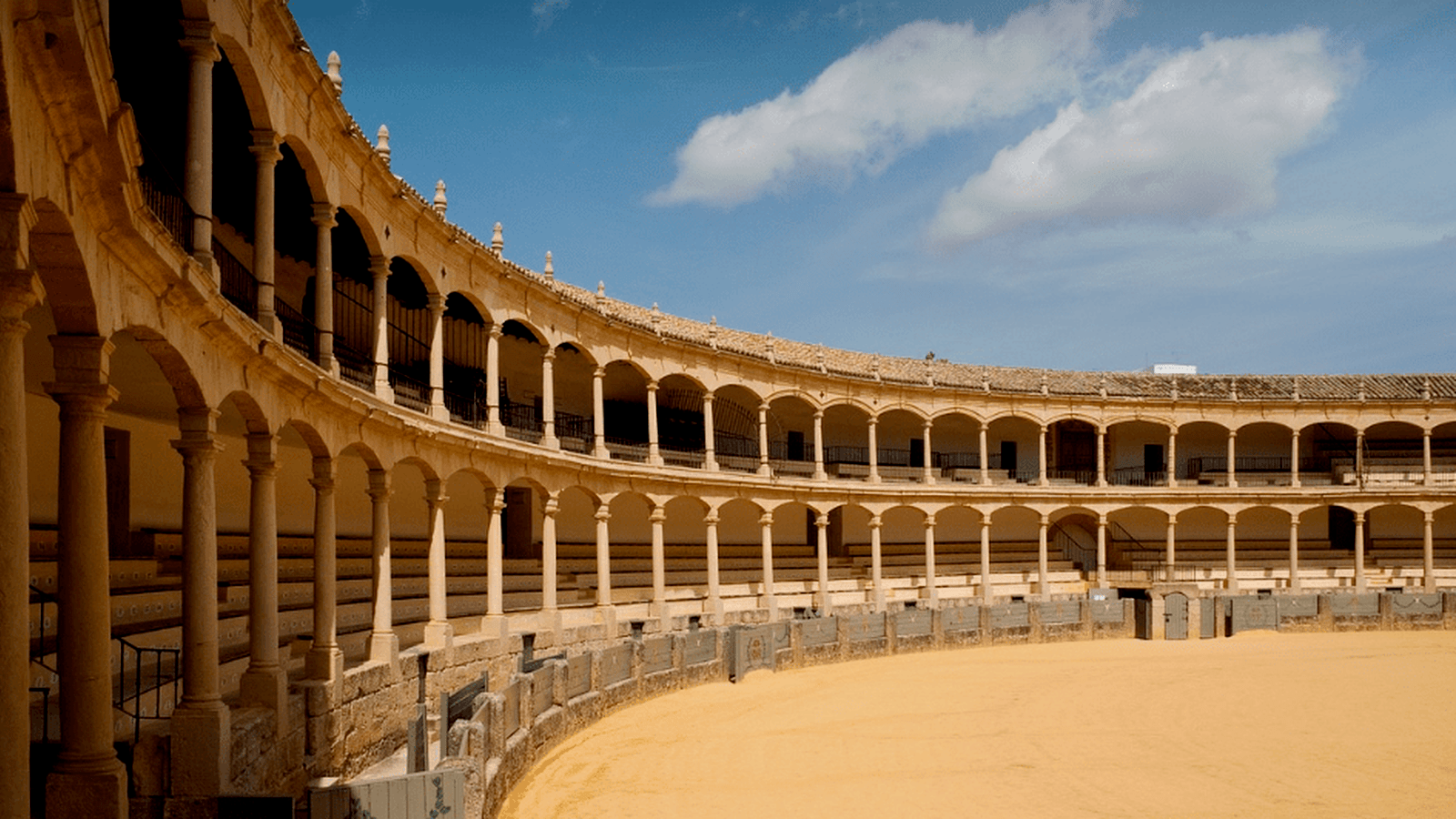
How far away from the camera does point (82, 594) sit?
8078 mm

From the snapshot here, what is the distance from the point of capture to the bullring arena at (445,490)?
8.16m

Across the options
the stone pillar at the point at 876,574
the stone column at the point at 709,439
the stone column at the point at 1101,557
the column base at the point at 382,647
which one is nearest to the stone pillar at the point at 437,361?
the column base at the point at 382,647

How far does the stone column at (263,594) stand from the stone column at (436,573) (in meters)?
5.93

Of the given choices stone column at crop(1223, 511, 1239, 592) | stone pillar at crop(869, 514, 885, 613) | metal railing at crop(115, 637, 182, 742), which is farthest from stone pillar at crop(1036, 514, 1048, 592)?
metal railing at crop(115, 637, 182, 742)

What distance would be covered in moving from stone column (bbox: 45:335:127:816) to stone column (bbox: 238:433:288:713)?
165 inches

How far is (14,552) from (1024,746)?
13116 mm

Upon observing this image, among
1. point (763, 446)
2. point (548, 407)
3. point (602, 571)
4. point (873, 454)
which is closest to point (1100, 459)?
point (873, 454)

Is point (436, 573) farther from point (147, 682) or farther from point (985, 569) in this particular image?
point (985, 569)

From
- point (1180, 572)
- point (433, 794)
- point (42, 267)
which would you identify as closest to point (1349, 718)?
point (433, 794)

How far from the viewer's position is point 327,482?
48.7ft

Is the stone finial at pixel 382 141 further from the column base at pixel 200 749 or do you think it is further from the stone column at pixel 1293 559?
the stone column at pixel 1293 559

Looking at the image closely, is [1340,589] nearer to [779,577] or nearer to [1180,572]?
[1180,572]

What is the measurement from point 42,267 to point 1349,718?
1911 cm

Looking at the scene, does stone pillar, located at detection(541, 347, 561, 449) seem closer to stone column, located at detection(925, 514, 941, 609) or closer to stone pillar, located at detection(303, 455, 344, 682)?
stone pillar, located at detection(303, 455, 344, 682)
